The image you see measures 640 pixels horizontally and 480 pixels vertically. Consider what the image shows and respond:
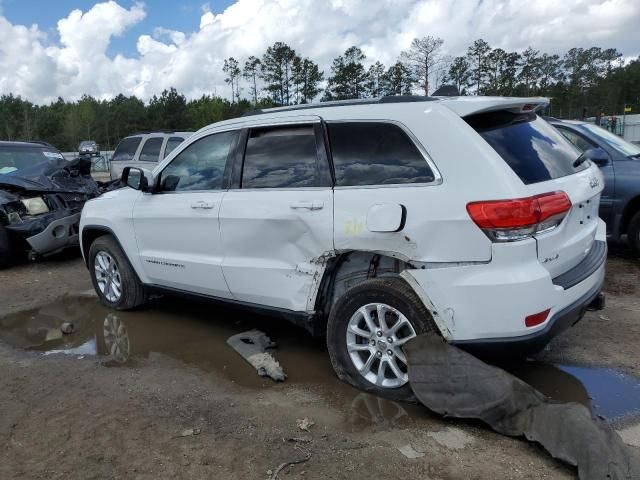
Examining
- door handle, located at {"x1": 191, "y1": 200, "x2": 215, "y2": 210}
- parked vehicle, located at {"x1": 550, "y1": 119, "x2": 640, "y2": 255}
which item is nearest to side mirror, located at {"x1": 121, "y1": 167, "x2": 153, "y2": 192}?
door handle, located at {"x1": 191, "y1": 200, "x2": 215, "y2": 210}

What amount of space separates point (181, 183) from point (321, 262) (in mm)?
1745

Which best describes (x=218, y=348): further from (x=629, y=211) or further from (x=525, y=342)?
(x=629, y=211)

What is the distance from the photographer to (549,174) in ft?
10.9

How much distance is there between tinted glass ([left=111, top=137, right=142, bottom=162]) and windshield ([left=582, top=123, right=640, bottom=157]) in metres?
9.74

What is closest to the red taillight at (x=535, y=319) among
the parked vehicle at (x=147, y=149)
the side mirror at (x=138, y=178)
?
the side mirror at (x=138, y=178)

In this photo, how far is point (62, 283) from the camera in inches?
285

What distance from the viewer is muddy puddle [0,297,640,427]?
3477 millimetres

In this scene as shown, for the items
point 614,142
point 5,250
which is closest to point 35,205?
point 5,250

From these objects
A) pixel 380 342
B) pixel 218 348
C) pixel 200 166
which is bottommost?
pixel 218 348

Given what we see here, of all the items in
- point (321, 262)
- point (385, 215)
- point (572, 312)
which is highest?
point (385, 215)

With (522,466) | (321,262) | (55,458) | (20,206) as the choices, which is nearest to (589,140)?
(321,262)

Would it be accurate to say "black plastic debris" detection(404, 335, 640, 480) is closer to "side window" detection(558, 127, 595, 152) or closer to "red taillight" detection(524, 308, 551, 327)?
"red taillight" detection(524, 308, 551, 327)

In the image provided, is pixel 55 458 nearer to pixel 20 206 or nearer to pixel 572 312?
Result: pixel 572 312

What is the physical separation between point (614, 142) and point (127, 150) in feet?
34.4
